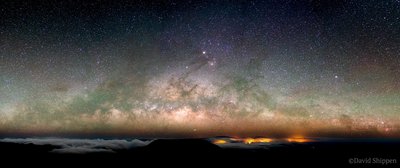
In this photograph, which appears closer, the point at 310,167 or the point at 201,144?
the point at 310,167

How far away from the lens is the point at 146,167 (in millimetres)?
130000

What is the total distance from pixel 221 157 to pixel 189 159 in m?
24.0

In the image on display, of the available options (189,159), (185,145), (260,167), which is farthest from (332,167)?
(185,145)

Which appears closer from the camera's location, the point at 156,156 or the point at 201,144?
the point at 156,156

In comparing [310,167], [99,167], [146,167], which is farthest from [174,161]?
[310,167]

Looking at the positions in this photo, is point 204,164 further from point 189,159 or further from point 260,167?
point 260,167

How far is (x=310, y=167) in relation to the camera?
464 ft

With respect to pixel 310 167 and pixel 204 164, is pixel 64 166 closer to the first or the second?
pixel 204 164

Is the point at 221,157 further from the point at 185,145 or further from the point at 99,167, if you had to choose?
the point at 99,167

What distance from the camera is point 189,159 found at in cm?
16350

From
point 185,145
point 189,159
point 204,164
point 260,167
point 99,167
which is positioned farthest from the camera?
point 185,145

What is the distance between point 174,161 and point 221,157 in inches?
1383

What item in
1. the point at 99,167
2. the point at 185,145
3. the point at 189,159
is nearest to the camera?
the point at 99,167

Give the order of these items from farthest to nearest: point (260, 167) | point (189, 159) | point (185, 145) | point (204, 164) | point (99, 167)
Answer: point (185, 145) < point (189, 159) < point (204, 164) < point (260, 167) < point (99, 167)
